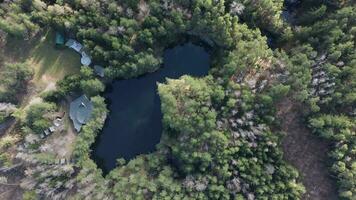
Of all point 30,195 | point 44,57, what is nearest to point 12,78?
point 44,57

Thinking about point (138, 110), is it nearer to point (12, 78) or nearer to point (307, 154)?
point (12, 78)

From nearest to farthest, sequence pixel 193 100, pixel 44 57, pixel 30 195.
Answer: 1. pixel 193 100
2. pixel 30 195
3. pixel 44 57

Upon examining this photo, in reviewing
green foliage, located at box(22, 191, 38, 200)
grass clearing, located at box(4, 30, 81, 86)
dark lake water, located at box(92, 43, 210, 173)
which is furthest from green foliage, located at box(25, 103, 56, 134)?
green foliage, located at box(22, 191, 38, 200)

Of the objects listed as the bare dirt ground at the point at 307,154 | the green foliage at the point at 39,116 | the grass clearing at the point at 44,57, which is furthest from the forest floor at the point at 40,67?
the bare dirt ground at the point at 307,154

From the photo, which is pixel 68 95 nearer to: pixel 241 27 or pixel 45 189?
pixel 45 189

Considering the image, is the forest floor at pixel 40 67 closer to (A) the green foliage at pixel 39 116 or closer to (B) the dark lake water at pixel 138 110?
(A) the green foliage at pixel 39 116

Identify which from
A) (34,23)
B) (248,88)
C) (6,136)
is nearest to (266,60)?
(248,88)
